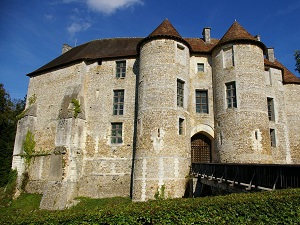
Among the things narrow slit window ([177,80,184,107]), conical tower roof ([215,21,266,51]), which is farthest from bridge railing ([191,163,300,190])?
conical tower roof ([215,21,266,51])

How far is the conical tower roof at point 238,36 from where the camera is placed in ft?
53.4

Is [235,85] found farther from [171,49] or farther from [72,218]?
[72,218]

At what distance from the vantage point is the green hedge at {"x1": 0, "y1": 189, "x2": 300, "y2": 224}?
17.4 feet

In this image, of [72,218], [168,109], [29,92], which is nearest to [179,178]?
[168,109]

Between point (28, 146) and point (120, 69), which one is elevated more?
point (120, 69)

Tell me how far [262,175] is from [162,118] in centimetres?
797

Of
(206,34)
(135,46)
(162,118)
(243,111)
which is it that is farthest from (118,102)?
(206,34)

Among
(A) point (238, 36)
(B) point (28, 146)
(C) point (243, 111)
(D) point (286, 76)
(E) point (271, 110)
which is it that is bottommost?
(B) point (28, 146)

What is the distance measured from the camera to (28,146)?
19.4 meters

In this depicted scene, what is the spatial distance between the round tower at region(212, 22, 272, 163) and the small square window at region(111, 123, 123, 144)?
684 cm

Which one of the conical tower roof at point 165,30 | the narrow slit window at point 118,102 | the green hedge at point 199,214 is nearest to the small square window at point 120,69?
the narrow slit window at point 118,102

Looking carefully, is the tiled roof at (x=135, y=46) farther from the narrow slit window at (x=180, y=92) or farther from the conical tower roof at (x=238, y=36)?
the narrow slit window at (x=180, y=92)

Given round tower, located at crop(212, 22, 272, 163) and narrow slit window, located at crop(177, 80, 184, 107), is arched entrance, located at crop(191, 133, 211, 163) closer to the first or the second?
round tower, located at crop(212, 22, 272, 163)

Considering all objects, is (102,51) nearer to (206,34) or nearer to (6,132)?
(206,34)
